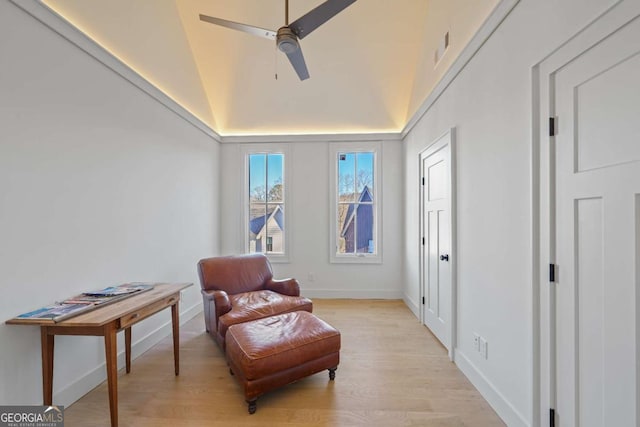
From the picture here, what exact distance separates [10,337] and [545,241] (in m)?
3.01

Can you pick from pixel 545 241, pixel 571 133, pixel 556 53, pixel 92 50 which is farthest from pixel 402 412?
pixel 92 50

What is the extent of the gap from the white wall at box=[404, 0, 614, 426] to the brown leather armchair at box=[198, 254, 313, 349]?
1643 millimetres

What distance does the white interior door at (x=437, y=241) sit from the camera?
277 cm

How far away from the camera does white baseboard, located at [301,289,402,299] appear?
4641 mm

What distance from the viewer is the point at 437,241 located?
3.09 metres

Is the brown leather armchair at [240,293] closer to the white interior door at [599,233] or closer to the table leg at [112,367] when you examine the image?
the table leg at [112,367]

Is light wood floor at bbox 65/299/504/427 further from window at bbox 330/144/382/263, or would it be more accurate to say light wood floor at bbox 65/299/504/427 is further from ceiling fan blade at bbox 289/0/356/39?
ceiling fan blade at bbox 289/0/356/39

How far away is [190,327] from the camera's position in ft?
11.5

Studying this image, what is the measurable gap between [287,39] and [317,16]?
0.26 metres

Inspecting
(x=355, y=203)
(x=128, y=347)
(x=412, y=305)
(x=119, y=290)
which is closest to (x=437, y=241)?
(x=412, y=305)

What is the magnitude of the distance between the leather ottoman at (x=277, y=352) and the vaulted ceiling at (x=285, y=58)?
8.56 ft

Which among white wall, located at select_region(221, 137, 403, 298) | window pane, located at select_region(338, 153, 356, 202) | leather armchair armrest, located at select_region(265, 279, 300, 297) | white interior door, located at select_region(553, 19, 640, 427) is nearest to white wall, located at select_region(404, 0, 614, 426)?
white interior door, located at select_region(553, 19, 640, 427)

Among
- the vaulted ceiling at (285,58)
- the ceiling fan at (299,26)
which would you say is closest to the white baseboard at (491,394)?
the vaulted ceiling at (285,58)

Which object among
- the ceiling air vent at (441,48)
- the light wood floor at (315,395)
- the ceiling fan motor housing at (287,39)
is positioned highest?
the ceiling air vent at (441,48)
